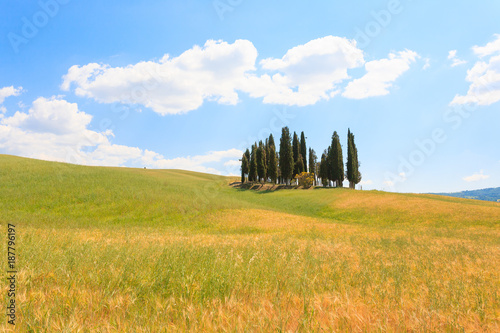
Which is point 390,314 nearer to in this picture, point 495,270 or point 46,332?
point 46,332

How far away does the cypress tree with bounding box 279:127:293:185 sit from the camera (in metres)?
74.5

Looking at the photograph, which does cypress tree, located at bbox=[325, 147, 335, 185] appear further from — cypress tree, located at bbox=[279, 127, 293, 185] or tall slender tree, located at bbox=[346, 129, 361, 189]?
cypress tree, located at bbox=[279, 127, 293, 185]

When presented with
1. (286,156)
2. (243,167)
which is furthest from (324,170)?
(243,167)

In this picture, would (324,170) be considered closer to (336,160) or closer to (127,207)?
(336,160)

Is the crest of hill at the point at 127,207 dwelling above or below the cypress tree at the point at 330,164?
below

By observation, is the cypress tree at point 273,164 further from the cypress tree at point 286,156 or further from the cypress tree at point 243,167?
the cypress tree at point 243,167

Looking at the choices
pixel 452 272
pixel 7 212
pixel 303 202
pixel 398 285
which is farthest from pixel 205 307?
pixel 303 202

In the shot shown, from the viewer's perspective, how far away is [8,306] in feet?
10.4

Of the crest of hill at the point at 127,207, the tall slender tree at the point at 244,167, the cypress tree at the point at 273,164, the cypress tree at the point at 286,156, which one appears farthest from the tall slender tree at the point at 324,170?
the crest of hill at the point at 127,207

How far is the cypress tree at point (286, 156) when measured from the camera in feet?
244

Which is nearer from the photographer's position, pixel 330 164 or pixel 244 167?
pixel 330 164

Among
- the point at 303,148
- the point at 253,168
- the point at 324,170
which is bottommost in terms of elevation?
the point at 324,170

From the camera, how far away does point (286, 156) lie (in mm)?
74625

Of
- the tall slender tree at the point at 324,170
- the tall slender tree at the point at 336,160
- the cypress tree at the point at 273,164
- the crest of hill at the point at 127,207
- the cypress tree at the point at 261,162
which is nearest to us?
the crest of hill at the point at 127,207
